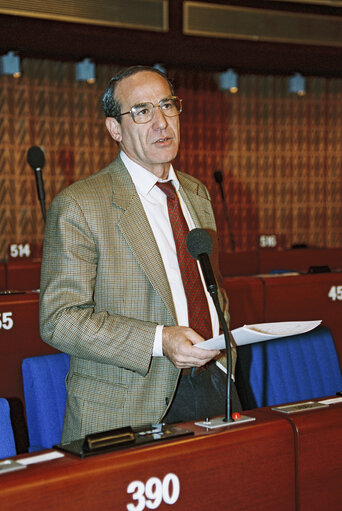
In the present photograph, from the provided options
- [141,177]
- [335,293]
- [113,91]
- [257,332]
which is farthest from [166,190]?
[335,293]

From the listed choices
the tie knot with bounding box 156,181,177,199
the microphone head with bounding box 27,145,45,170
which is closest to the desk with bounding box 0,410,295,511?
the tie knot with bounding box 156,181,177,199

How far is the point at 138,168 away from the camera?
83.0 inches

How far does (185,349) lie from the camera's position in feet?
5.64

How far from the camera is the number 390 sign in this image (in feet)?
4.43

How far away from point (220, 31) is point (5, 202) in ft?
9.80

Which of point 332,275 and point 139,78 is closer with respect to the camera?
point 139,78

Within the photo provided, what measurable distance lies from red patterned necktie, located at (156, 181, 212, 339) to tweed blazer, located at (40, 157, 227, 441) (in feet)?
0.26

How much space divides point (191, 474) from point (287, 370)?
1552mm

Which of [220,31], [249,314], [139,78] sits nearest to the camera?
[139,78]

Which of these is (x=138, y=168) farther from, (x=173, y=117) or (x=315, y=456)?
(x=315, y=456)

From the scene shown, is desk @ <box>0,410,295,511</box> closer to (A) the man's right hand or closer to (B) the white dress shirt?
(A) the man's right hand

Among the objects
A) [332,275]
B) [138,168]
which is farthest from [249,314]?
[138,168]

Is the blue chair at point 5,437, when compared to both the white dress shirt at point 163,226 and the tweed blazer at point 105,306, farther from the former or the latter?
the white dress shirt at point 163,226

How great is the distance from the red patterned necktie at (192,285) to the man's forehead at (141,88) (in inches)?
13.7
